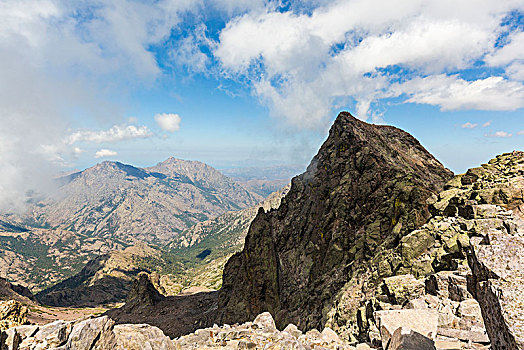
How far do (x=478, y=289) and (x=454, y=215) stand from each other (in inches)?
914

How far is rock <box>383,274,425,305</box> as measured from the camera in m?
20.9

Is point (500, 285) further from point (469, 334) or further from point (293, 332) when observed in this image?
point (293, 332)

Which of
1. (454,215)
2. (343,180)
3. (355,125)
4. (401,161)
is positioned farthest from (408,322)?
(355,125)

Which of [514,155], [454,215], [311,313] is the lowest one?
[311,313]

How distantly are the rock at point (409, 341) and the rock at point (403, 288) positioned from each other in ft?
32.1

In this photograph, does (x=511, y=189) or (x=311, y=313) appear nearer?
(x=511, y=189)

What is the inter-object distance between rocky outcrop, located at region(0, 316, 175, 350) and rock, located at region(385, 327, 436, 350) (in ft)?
39.5

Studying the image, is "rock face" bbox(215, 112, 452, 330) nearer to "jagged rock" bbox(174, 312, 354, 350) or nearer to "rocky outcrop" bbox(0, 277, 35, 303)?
"jagged rock" bbox(174, 312, 354, 350)

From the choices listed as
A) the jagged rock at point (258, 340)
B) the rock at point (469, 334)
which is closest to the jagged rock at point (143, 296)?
the jagged rock at point (258, 340)

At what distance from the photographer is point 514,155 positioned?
34.9m

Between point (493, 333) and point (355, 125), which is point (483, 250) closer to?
point (493, 333)

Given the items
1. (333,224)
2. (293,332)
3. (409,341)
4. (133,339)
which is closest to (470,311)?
(409,341)

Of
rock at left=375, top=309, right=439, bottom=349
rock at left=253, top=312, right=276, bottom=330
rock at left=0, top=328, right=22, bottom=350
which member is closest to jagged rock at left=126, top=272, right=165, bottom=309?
rock at left=253, top=312, right=276, bottom=330

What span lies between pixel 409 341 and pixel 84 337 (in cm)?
1472
